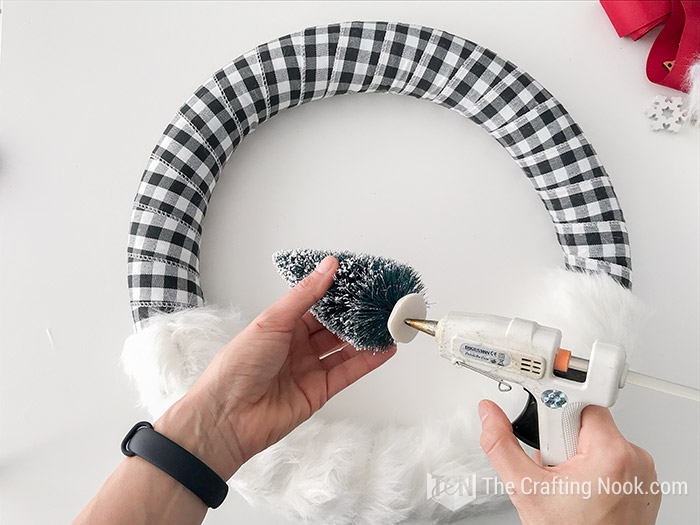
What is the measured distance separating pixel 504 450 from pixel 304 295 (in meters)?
0.34

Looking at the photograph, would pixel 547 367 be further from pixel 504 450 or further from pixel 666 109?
pixel 666 109

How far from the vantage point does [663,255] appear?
119 centimetres

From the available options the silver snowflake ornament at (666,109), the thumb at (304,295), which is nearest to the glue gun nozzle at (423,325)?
the thumb at (304,295)

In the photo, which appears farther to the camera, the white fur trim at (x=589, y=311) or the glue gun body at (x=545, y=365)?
the white fur trim at (x=589, y=311)

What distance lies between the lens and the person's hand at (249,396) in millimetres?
859

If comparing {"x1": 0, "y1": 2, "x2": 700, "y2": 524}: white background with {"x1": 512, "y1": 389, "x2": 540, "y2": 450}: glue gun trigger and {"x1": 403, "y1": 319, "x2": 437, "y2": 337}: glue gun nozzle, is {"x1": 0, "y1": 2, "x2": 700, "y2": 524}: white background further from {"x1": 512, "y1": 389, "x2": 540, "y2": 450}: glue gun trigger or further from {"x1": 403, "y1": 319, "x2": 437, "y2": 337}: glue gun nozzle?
{"x1": 403, "y1": 319, "x2": 437, "y2": 337}: glue gun nozzle

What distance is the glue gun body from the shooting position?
708 mm

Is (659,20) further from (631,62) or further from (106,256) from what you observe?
(106,256)

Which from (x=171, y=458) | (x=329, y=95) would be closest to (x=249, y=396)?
(x=171, y=458)

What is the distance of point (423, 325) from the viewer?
2.60 ft

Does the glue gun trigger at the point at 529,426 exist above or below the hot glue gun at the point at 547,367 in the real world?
below

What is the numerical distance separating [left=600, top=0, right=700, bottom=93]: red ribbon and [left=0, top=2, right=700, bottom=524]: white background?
0.13 metres

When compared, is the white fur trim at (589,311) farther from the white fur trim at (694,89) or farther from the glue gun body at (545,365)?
the white fur trim at (694,89)

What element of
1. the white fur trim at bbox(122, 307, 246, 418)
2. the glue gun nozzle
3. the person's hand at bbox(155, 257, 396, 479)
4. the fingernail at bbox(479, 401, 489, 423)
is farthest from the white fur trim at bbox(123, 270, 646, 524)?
the glue gun nozzle
